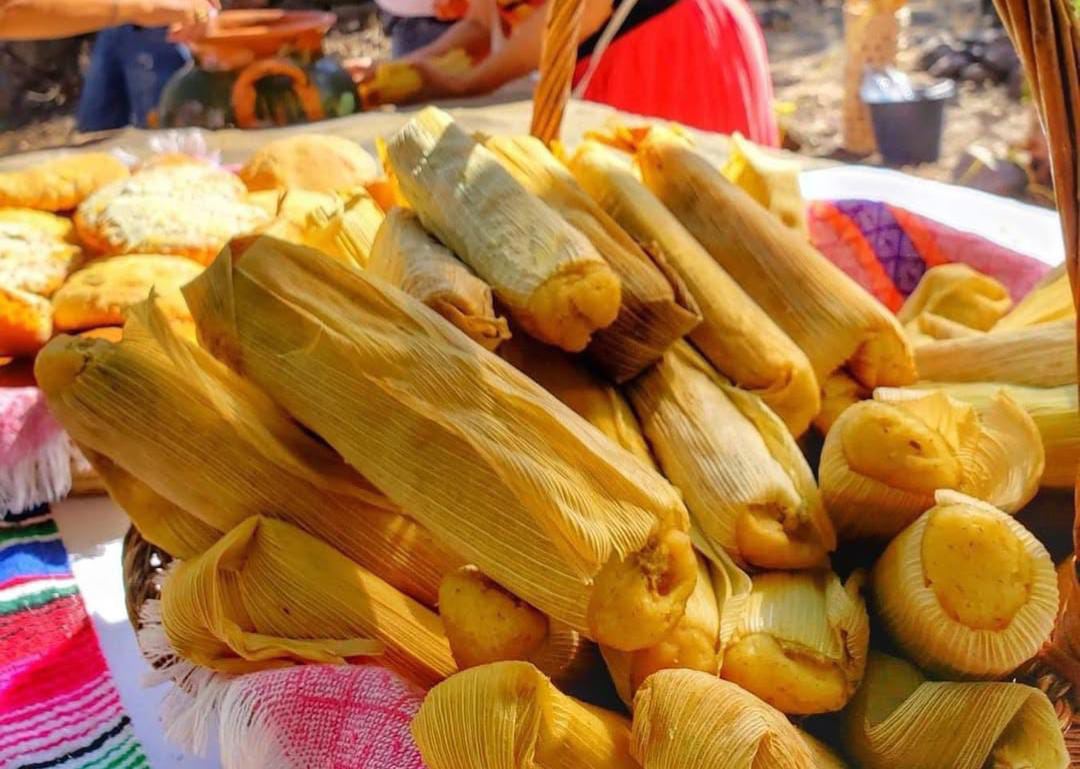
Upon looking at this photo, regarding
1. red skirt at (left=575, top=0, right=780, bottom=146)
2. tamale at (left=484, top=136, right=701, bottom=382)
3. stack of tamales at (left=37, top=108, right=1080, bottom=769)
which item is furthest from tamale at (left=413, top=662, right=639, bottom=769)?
red skirt at (left=575, top=0, right=780, bottom=146)

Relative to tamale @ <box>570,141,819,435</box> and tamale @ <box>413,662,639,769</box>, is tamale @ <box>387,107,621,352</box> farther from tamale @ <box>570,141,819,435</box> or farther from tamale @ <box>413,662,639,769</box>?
tamale @ <box>413,662,639,769</box>

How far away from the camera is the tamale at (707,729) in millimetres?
386

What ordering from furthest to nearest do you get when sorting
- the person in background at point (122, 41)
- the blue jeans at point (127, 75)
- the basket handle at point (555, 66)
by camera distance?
1. the blue jeans at point (127, 75)
2. the person in background at point (122, 41)
3. the basket handle at point (555, 66)

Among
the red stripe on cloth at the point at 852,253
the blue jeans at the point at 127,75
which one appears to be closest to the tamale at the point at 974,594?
the red stripe on cloth at the point at 852,253

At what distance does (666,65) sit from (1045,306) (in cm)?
130

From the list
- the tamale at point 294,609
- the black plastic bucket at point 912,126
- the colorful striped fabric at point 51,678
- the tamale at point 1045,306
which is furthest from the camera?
the black plastic bucket at point 912,126

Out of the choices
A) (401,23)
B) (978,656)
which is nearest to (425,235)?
(978,656)

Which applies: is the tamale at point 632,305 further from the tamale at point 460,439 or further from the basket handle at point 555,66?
the basket handle at point 555,66

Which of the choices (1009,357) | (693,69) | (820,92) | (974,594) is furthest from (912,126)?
(974,594)

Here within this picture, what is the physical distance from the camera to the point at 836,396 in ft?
2.15

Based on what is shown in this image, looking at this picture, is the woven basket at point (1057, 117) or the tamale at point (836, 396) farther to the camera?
the tamale at point (836, 396)

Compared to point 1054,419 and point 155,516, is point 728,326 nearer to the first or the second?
point 1054,419

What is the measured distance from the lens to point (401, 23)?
2387mm

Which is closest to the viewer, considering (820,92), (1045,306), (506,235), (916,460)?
(916,460)
